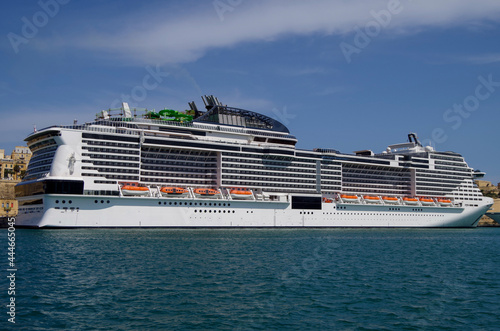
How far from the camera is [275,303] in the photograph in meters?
23.2

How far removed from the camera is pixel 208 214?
2869 inches

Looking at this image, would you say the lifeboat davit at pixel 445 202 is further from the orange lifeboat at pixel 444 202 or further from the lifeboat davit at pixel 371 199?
the lifeboat davit at pixel 371 199

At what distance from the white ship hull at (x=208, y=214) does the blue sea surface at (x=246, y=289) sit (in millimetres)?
19390

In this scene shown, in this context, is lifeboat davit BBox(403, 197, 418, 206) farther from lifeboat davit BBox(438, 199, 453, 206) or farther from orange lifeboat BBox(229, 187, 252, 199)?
orange lifeboat BBox(229, 187, 252, 199)

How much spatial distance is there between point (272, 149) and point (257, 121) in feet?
24.7

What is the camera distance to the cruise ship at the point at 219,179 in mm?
65500

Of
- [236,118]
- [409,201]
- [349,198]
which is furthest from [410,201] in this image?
[236,118]

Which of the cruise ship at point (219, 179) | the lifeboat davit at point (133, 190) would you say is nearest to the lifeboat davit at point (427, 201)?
the cruise ship at point (219, 179)

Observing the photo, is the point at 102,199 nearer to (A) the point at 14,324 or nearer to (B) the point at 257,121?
(B) the point at 257,121

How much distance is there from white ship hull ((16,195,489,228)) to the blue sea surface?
63.6 feet

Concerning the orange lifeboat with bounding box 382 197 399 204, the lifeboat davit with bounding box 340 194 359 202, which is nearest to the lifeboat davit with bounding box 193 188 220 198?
the lifeboat davit with bounding box 340 194 359 202

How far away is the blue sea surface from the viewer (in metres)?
20.2

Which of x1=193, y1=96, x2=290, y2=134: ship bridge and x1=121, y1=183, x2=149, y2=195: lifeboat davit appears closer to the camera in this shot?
x1=121, y1=183, x2=149, y2=195: lifeboat davit

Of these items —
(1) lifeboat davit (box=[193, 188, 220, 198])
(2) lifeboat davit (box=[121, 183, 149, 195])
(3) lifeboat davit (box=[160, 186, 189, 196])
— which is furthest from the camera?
(1) lifeboat davit (box=[193, 188, 220, 198])
